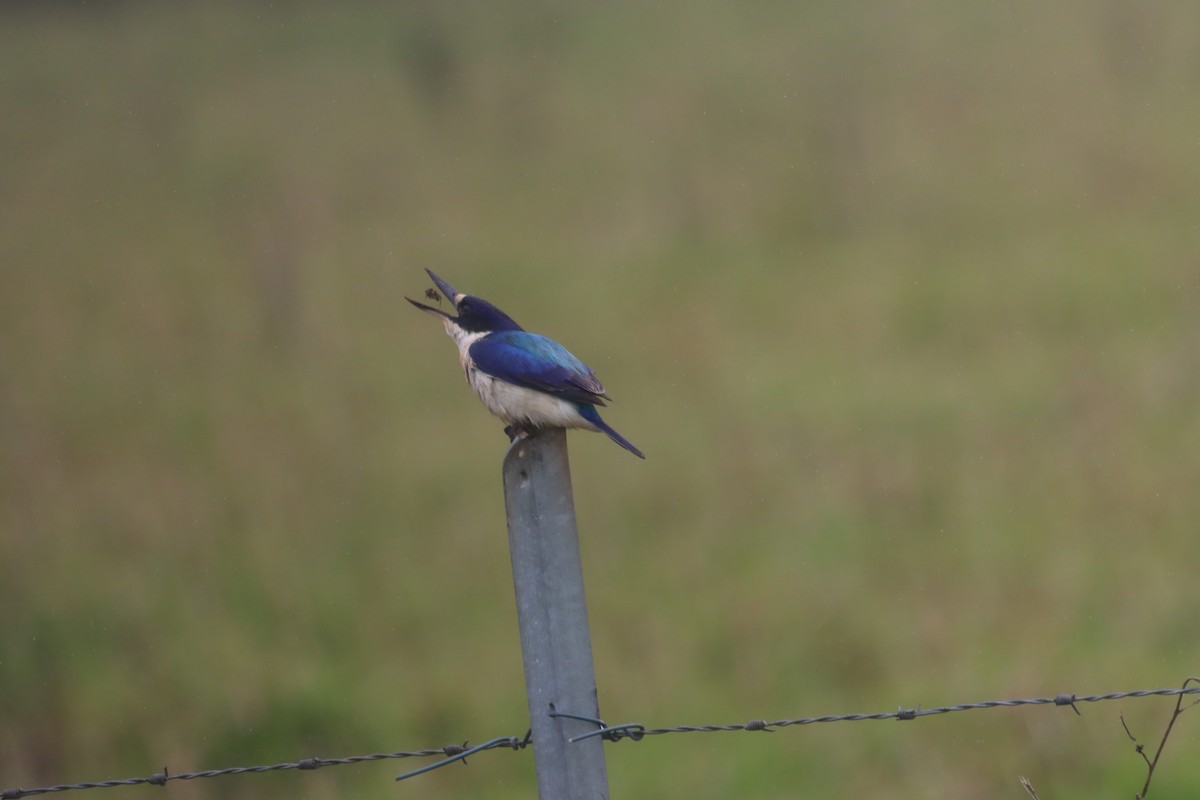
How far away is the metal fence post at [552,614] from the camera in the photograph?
145 inches

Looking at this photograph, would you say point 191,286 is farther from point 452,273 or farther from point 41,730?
point 41,730

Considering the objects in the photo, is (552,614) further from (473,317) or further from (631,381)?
(631,381)

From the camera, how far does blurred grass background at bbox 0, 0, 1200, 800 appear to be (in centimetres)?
965

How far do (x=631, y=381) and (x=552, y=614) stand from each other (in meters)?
10.1

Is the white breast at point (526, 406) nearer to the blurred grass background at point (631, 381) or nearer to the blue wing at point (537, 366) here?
the blue wing at point (537, 366)

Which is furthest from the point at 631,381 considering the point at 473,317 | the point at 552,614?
the point at 552,614

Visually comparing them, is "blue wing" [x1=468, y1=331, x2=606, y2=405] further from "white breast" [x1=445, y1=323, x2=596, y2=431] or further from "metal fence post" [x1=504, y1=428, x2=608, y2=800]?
"metal fence post" [x1=504, y1=428, x2=608, y2=800]

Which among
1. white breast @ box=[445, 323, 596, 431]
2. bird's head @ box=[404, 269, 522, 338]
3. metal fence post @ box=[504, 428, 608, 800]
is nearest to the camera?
metal fence post @ box=[504, 428, 608, 800]

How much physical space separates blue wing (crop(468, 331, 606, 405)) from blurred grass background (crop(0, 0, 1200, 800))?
15.8ft

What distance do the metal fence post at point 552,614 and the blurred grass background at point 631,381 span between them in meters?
5.09

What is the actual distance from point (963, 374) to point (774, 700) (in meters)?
4.45

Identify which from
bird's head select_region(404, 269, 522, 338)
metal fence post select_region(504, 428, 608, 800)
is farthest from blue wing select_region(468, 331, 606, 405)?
metal fence post select_region(504, 428, 608, 800)

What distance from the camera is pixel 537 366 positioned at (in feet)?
14.5

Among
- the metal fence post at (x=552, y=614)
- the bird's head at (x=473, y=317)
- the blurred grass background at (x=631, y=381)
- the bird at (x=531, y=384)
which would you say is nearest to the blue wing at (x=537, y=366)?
the bird at (x=531, y=384)
